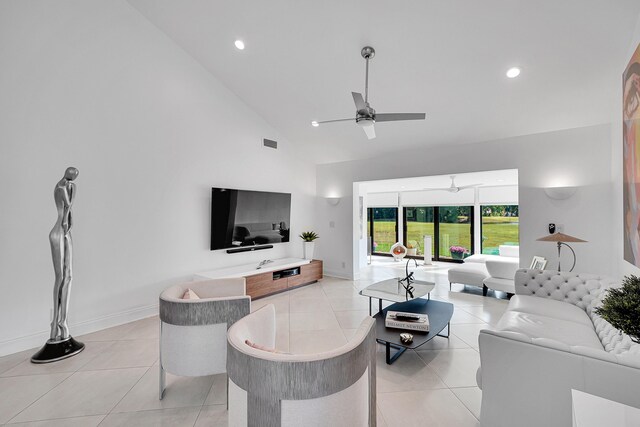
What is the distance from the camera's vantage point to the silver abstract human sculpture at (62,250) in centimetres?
285

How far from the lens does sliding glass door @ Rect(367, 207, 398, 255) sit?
9992mm

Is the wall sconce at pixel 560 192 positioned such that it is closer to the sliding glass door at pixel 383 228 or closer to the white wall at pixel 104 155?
the white wall at pixel 104 155

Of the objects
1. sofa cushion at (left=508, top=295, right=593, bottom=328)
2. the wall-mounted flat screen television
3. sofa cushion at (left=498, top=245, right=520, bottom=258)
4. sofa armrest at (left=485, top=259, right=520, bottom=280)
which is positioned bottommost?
sofa cushion at (left=508, top=295, right=593, bottom=328)

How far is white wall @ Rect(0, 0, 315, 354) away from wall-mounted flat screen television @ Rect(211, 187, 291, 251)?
0.65 feet

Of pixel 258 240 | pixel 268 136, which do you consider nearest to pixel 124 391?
pixel 258 240

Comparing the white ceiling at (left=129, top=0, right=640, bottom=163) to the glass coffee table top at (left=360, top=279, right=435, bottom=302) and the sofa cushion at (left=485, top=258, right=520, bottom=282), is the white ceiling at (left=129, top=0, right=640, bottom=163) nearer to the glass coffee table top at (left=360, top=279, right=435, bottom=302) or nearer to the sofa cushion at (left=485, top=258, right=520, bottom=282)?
the sofa cushion at (left=485, top=258, right=520, bottom=282)

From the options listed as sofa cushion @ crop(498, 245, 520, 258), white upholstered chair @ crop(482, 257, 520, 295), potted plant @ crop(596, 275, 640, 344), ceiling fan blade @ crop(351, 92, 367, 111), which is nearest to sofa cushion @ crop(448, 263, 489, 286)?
white upholstered chair @ crop(482, 257, 520, 295)

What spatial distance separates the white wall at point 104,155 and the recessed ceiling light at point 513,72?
4.39m

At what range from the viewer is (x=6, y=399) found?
2.22 meters

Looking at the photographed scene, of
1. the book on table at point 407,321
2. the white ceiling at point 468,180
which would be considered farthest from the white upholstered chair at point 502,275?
the book on table at point 407,321

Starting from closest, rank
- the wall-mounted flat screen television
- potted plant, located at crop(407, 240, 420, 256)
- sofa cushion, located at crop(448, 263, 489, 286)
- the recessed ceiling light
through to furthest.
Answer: the recessed ceiling light < the wall-mounted flat screen television < sofa cushion, located at crop(448, 263, 489, 286) < potted plant, located at crop(407, 240, 420, 256)

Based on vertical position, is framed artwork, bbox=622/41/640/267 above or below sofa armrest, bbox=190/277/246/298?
above

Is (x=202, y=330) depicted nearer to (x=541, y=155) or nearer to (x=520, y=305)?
(x=520, y=305)

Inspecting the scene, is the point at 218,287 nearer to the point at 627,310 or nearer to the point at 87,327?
the point at 87,327
